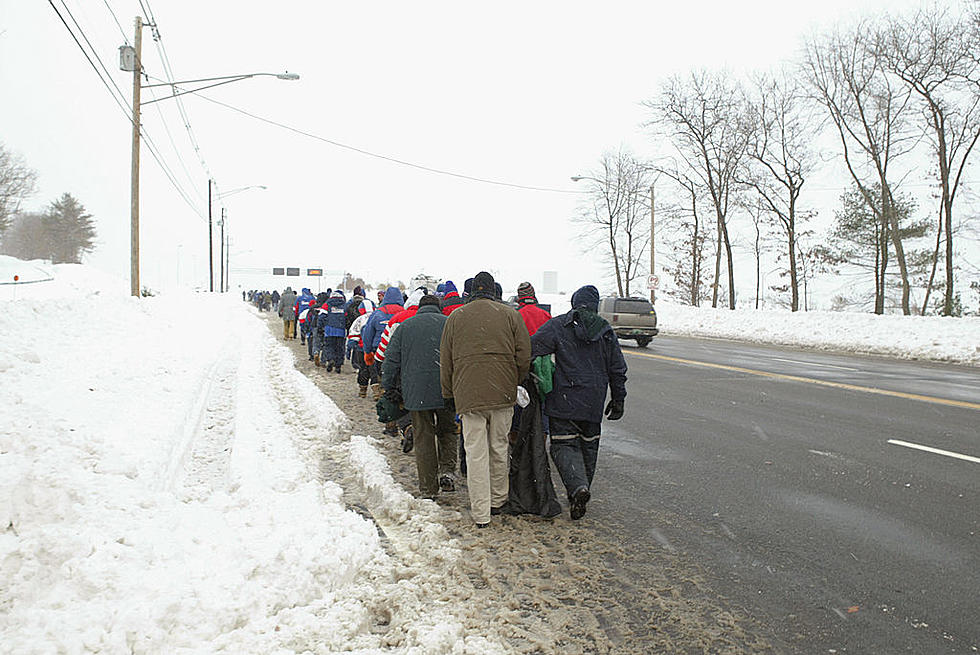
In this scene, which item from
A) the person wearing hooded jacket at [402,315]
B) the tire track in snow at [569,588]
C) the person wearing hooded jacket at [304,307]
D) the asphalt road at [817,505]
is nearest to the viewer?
the tire track in snow at [569,588]

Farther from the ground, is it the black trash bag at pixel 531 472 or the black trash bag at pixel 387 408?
the black trash bag at pixel 387 408

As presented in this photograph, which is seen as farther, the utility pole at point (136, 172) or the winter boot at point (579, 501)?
the utility pole at point (136, 172)

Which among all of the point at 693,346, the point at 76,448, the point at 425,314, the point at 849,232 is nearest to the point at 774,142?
the point at 849,232

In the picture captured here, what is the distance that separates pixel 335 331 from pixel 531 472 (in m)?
10.5

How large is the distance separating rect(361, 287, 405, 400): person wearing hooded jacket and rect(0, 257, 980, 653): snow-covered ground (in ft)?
3.62

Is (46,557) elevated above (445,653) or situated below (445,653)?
above

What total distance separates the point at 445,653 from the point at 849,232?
4417 cm

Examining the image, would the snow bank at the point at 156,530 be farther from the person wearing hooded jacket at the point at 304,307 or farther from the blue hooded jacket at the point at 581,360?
the person wearing hooded jacket at the point at 304,307

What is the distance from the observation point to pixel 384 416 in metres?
6.15

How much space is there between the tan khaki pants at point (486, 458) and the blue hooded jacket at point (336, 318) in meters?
9.97

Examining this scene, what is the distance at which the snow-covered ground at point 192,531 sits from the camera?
10.9 ft

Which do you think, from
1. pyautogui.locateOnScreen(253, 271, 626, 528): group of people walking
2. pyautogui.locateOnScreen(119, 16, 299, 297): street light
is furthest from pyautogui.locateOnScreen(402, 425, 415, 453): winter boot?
pyautogui.locateOnScreen(119, 16, 299, 297): street light

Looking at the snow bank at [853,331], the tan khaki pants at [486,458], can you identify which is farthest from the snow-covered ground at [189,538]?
the snow bank at [853,331]

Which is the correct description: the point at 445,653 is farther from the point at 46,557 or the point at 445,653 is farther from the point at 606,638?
the point at 46,557
